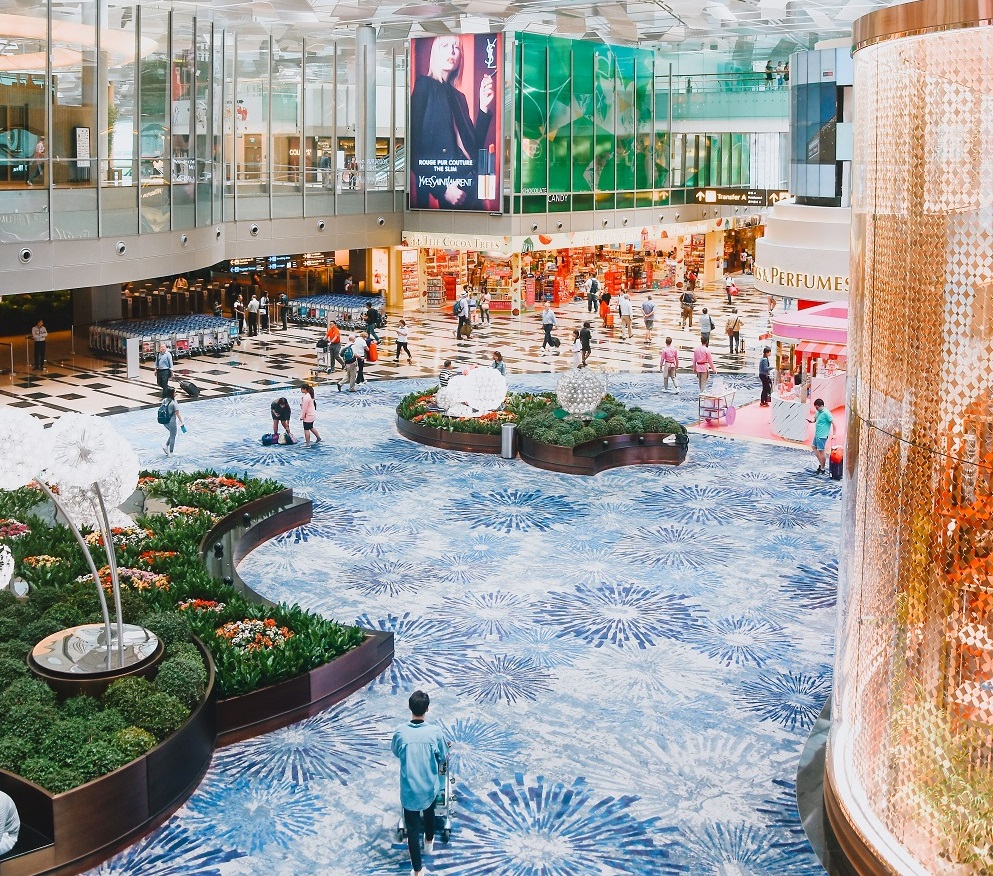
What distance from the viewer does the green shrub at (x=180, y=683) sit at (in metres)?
9.05

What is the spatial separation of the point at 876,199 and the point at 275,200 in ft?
97.9

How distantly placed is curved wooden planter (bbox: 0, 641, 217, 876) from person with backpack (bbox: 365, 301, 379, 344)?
65.6 ft

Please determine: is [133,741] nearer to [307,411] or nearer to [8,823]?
[8,823]

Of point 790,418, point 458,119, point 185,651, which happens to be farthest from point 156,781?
point 458,119

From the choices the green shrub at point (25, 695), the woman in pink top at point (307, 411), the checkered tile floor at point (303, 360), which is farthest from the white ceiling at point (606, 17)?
the green shrub at point (25, 695)

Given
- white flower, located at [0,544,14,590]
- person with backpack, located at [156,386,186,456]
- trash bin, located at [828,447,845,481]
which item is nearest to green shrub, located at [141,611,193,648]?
white flower, located at [0,544,14,590]

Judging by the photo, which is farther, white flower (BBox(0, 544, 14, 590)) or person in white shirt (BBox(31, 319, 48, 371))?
person in white shirt (BBox(31, 319, 48, 371))

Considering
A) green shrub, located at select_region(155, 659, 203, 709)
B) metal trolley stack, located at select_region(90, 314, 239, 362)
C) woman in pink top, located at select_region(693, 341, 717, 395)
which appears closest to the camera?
green shrub, located at select_region(155, 659, 203, 709)

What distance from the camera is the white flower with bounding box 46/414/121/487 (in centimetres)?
933

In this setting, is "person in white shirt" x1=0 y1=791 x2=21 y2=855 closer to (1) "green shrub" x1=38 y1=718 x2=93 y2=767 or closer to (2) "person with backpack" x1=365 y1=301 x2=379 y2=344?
(1) "green shrub" x1=38 y1=718 x2=93 y2=767

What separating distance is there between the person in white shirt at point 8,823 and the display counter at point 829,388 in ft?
54.3

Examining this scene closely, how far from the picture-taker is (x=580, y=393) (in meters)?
19.7

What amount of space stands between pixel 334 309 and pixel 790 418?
1772 cm

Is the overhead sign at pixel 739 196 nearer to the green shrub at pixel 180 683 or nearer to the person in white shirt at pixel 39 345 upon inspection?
the person in white shirt at pixel 39 345
